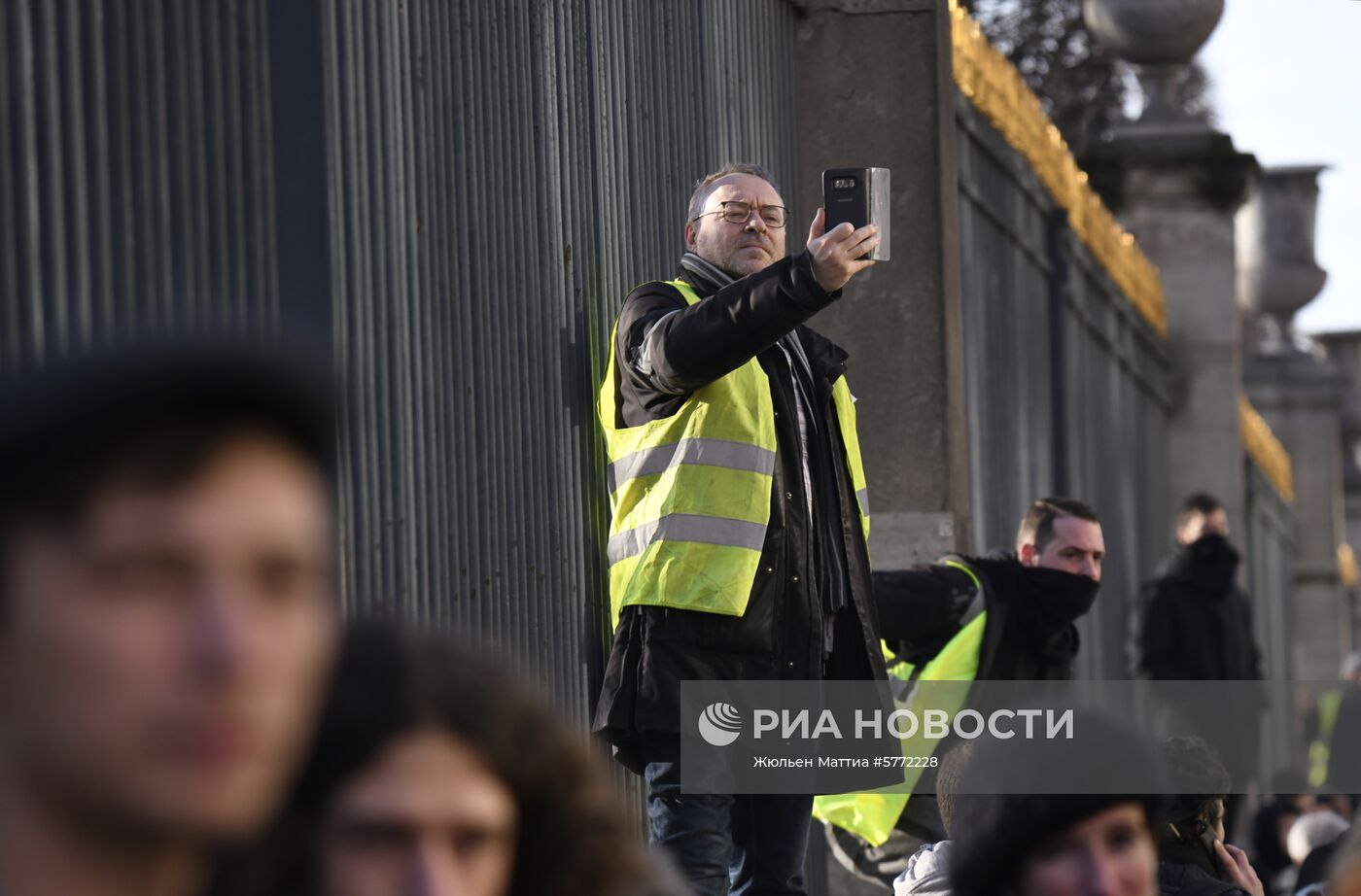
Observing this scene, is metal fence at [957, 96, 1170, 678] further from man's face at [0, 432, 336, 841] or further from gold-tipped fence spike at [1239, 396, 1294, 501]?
man's face at [0, 432, 336, 841]

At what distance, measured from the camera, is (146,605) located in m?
1.46

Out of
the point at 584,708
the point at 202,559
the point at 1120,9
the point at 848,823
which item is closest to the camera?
the point at 202,559

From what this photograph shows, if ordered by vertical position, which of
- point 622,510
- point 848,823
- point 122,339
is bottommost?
point 848,823

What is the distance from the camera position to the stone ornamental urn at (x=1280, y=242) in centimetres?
2534

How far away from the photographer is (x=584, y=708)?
652cm

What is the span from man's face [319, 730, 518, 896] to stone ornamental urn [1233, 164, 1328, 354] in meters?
24.1

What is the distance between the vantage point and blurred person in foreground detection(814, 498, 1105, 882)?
24.3 ft

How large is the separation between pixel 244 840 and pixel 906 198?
805cm

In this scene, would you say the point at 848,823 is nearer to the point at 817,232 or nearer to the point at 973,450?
the point at 817,232

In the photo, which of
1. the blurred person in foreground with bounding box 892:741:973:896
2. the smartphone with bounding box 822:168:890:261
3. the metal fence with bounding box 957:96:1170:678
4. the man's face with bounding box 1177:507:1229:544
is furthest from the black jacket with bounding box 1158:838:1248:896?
the man's face with bounding box 1177:507:1229:544

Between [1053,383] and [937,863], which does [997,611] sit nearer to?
[937,863]

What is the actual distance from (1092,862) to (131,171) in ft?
6.40

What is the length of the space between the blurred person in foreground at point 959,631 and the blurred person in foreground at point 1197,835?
140 cm

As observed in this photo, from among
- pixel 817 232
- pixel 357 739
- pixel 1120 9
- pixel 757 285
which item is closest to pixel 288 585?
pixel 357 739
